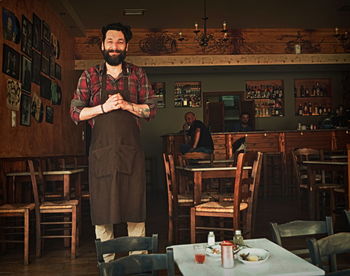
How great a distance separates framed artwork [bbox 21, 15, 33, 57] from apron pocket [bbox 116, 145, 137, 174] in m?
3.84

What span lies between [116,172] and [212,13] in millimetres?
6376

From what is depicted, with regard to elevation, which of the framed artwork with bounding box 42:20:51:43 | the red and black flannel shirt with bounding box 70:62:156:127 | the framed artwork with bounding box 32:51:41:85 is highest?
the framed artwork with bounding box 42:20:51:43

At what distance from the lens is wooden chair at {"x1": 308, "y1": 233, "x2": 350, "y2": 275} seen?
5.14ft

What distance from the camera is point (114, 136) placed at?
2457mm

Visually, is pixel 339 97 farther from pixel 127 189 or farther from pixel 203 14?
pixel 127 189

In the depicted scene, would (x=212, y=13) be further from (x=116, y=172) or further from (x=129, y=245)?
(x=129, y=245)

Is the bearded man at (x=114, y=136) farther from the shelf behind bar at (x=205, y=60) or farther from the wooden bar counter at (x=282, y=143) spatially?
the shelf behind bar at (x=205, y=60)

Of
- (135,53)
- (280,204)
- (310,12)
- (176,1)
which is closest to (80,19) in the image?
(135,53)

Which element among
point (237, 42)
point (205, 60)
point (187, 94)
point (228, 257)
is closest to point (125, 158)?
point (228, 257)

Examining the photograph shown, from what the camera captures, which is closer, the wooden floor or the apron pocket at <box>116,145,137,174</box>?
the apron pocket at <box>116,145,137,174</box>

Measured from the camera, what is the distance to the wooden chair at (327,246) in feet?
5.14

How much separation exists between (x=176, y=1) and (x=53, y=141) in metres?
3.26

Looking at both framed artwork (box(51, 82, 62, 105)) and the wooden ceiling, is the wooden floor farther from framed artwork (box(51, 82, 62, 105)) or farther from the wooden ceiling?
the wooden ceiling

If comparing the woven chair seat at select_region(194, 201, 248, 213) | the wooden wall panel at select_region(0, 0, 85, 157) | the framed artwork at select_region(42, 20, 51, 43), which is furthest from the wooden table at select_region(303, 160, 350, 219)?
the framed artwork at select_region(42, 20, 51, 43)
